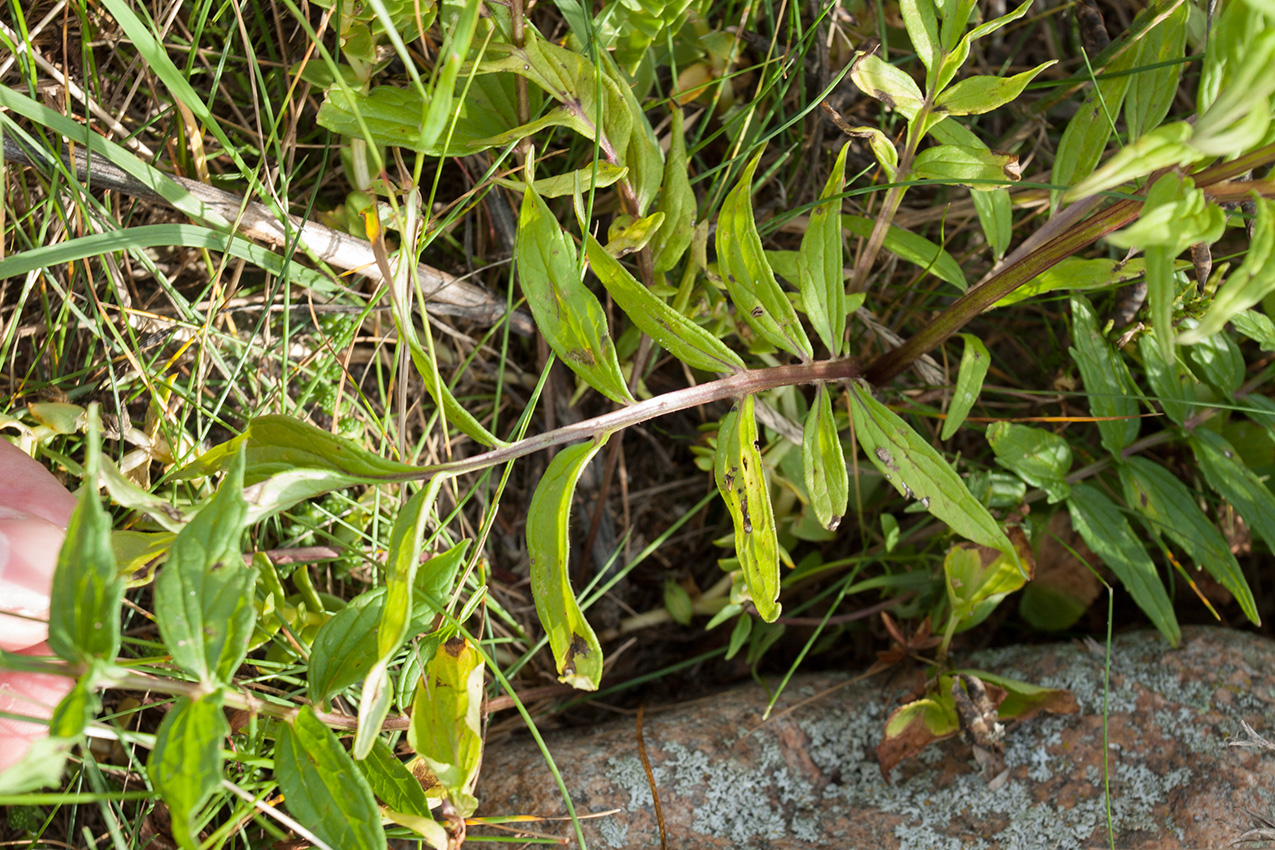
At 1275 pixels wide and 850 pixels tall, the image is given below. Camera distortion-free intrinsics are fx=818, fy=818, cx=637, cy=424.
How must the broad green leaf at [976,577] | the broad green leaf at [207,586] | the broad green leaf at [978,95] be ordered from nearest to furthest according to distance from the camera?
the broad green leaf at [207,586], the broad green leaf at [978,95], the broad green leaf at [976,577]

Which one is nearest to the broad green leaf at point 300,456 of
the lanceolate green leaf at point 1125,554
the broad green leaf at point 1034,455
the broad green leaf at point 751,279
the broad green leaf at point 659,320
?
the broad green leaf at point 659,320

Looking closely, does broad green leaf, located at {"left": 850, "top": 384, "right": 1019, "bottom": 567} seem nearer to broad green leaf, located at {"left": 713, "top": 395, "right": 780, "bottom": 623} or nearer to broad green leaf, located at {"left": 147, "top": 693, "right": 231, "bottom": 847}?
broad green leaf, located at {"left": 713, "top": 395, "right": 780, "bottom": 623}

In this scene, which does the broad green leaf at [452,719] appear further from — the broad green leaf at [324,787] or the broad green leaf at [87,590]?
the broad green leaf at [87,590]

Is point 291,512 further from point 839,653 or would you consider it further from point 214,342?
point 839,653

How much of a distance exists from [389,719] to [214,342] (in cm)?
93

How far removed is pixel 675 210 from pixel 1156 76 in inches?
36.4

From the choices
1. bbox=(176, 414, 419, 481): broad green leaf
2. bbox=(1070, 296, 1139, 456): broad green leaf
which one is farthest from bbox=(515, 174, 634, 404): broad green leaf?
bbox=(1070, 296, 1139, 456): broad green leaf

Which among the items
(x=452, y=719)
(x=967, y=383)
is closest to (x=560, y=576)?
(x=452, y=719)

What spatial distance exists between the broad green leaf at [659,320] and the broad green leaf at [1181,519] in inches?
39.0

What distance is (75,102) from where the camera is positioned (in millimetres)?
1767

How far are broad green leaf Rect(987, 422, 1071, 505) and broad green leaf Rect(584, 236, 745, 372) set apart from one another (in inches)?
27.8

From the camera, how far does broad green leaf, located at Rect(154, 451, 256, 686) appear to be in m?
1.02

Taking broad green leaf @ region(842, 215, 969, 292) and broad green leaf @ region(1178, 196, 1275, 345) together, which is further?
broad green leaf @ region(842, 215, 969, 292)

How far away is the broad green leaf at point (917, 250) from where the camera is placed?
67.3 inches
